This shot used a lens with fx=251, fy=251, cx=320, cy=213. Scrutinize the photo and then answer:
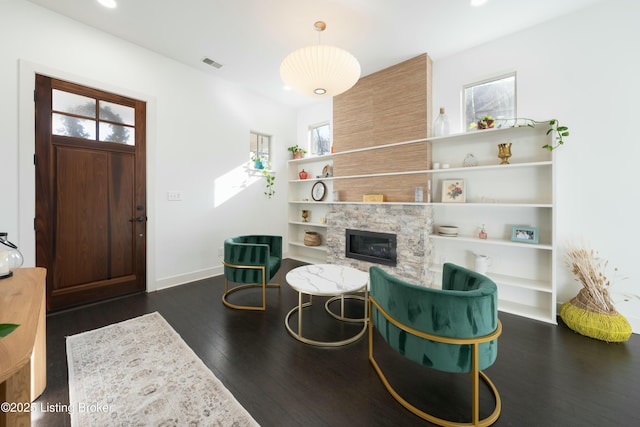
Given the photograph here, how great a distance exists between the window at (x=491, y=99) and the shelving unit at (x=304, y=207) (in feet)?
7.75

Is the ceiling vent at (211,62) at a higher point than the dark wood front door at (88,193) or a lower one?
higher

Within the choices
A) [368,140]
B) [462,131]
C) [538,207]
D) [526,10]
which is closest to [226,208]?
[368,140]

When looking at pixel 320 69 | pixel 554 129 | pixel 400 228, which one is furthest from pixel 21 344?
pixel 554 129

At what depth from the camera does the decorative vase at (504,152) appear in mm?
2807

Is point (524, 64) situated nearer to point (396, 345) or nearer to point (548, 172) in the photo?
point (548, 172)

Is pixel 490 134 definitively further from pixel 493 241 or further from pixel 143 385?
pixel 143 385

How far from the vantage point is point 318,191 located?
4934 millimetres

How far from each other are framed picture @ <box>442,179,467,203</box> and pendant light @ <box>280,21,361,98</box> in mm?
1873

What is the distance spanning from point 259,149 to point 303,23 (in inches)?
95.7

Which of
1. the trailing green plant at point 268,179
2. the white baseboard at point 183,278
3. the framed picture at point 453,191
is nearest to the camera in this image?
the framed picture at point 453,191

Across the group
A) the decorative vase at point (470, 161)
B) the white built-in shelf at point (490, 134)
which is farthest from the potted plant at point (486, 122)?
the decorative vase at point (470, 161)

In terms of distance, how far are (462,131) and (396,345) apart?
2.92 m

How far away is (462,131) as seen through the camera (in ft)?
10.8

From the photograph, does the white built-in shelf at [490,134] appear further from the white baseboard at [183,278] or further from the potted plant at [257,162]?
the white baseboard at [183,278]
